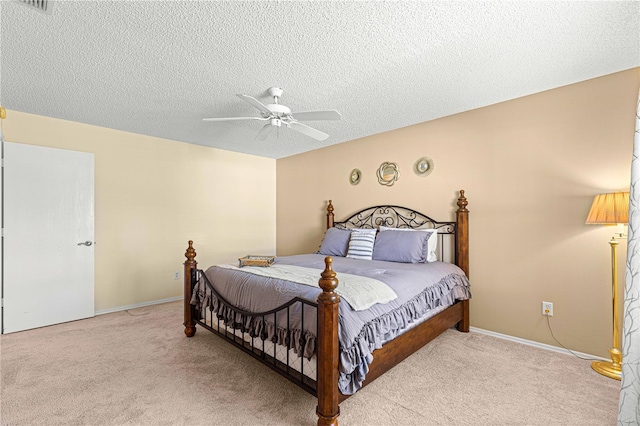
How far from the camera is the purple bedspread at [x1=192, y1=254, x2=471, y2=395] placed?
1830 mm

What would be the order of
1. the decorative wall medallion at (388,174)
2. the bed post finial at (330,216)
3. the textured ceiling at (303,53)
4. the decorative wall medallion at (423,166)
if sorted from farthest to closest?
the bed post finial at (330,216), the decorative wall medallion at (388,174), the decorative wall medallion at (423,166), the textured ceiling at (303,53)

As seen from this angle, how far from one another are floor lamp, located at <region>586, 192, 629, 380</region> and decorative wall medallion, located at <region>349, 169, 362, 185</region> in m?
2.68

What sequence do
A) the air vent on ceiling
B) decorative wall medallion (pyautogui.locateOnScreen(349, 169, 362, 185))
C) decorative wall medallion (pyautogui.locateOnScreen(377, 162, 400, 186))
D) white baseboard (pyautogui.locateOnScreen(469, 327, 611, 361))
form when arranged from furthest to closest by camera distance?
decorative wall medallion (pyautogui.locateOnScreen(349, 169, 362, 185)) → decorative wall medallion (pyautogui.locateOnScreen(377, 162, 400, 186)) → white baseboard (pyautogui.locateOnScreen(469, 327, 611, 361)) → the air vent on ceiling

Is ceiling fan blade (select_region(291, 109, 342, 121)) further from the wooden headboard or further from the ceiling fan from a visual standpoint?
the wooden headboard

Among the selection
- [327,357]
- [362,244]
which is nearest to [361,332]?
[327,357]

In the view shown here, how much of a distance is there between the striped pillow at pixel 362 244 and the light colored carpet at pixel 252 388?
1.17m

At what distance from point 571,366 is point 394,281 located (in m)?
1.63

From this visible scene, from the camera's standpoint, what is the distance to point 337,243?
13.1 feet

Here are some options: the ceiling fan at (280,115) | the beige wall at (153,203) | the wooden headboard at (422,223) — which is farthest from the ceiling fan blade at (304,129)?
the beige wall at (153,203)

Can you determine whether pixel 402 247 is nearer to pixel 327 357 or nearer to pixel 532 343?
pixel 532 343

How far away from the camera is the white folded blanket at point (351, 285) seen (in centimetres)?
197

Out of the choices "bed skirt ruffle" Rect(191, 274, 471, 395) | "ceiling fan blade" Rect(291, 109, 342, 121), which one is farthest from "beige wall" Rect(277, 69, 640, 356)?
"ceiling fan blade" Rect(291, 109, 342, 121)

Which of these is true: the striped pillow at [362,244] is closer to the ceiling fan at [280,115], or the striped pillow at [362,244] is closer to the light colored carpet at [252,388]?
the light colored carpet at [252,388]

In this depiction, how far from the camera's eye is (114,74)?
98.3 inches
